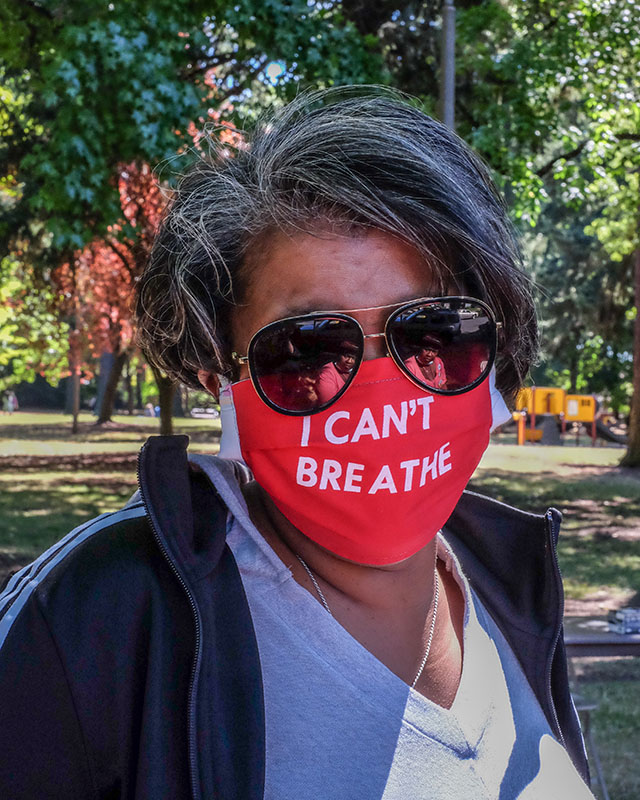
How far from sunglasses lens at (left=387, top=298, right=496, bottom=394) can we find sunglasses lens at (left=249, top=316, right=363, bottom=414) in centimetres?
→ 8

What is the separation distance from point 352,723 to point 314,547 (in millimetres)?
299

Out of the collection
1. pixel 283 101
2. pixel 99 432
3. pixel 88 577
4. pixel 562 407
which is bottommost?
Answer: pixel 99 432

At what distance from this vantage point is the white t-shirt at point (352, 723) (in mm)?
1230

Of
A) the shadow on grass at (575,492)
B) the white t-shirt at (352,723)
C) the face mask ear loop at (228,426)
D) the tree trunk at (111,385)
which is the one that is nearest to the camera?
the white t-shirt at (352,723)

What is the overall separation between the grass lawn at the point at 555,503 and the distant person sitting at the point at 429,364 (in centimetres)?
444

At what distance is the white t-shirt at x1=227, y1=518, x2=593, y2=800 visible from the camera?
1.23 metres

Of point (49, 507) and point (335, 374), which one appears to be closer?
point (335, 374)

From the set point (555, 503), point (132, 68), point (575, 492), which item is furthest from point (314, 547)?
point (575, 492)

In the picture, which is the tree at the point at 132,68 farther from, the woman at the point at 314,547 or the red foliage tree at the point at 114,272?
the woman at the point at 314,547

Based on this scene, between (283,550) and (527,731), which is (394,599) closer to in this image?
(283,550)

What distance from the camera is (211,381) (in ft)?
5.36

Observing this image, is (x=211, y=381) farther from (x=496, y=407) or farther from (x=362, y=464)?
(x=496, y=407)

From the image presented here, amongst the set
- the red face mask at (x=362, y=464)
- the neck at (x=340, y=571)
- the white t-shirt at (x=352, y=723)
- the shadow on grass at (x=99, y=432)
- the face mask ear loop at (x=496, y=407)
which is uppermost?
the face mask ear loop at (x=496, y=407)

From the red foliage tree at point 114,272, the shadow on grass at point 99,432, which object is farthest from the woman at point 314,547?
the shadow on grass at point 99,432
